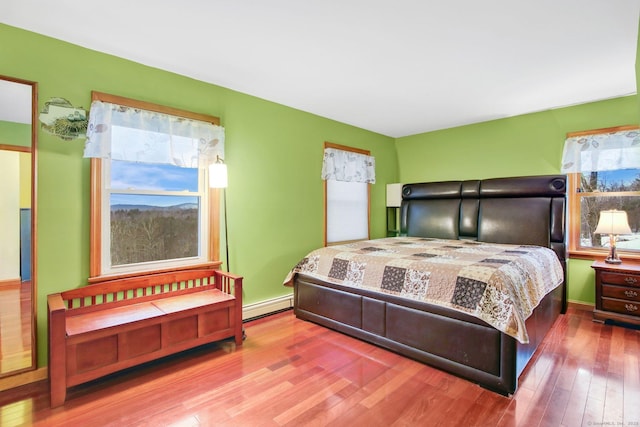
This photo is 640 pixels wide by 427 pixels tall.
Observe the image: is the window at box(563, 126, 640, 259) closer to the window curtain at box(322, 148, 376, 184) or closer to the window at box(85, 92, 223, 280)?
the window curtain at box(322, 148, 376, 184)

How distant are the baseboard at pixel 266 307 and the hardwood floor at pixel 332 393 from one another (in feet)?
1.94

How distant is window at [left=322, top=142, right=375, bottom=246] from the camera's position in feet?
13.8

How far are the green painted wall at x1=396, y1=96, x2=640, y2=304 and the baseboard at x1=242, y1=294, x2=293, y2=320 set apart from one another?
9.55 ft

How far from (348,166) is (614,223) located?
9.71 ft

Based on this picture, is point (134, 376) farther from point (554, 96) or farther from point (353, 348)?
point (554, 96)

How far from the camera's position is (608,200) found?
11.6 ft

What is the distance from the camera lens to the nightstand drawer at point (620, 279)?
300 cm

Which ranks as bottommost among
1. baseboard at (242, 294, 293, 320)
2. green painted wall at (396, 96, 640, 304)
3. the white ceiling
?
baseboard at (242, 294, 293, 320)

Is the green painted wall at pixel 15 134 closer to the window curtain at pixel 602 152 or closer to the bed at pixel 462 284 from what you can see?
the bed at pixel 462 284

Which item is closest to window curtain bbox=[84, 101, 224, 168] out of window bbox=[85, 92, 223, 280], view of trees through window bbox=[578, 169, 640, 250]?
window bbox=[85, 92, 223, 280]

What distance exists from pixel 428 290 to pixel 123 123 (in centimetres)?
272

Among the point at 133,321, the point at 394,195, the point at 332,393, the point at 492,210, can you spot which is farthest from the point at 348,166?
the point at 133,321

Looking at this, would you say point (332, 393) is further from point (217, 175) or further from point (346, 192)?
point (346, 192)

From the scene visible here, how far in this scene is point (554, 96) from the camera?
339cm
